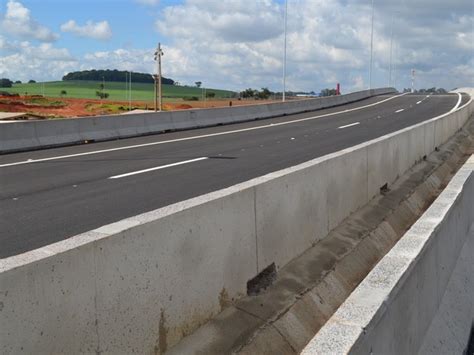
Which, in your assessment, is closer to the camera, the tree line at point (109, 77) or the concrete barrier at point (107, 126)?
the concrete barrier at point (107, 126)

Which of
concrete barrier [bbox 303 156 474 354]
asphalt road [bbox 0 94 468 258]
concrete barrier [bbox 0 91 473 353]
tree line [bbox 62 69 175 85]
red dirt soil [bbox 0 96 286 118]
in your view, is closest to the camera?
concrete barrier [bbox 0 91 473 353]

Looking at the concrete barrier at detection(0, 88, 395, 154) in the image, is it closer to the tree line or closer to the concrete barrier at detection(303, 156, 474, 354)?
the concrete barrier at detection(303, 156, 474, 354)

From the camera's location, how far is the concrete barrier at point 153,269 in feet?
9.91

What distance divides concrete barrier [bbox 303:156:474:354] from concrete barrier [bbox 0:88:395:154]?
497 inches

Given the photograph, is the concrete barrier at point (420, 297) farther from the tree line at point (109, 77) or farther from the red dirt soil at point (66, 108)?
the tree line at point (109, 77)

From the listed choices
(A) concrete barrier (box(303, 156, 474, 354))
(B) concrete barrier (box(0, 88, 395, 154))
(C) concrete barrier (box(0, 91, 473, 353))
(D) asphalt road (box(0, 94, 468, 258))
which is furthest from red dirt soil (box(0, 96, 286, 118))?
(C) concrete barrier (box(0, 91, 473, 353))

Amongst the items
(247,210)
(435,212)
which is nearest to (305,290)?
(247,210)

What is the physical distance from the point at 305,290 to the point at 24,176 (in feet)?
24.7

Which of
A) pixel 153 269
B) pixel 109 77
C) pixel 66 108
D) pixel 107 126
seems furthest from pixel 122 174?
pixel 109 77

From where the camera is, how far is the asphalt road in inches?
301

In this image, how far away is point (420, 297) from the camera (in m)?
5.50

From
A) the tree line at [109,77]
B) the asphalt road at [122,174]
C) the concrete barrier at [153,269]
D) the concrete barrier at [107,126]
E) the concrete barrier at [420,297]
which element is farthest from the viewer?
the tree line at [109,77]

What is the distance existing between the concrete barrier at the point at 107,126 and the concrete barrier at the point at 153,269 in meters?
12.4

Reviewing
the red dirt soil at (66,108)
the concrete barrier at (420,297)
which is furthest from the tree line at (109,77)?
the concrete barrier at (420,297)
